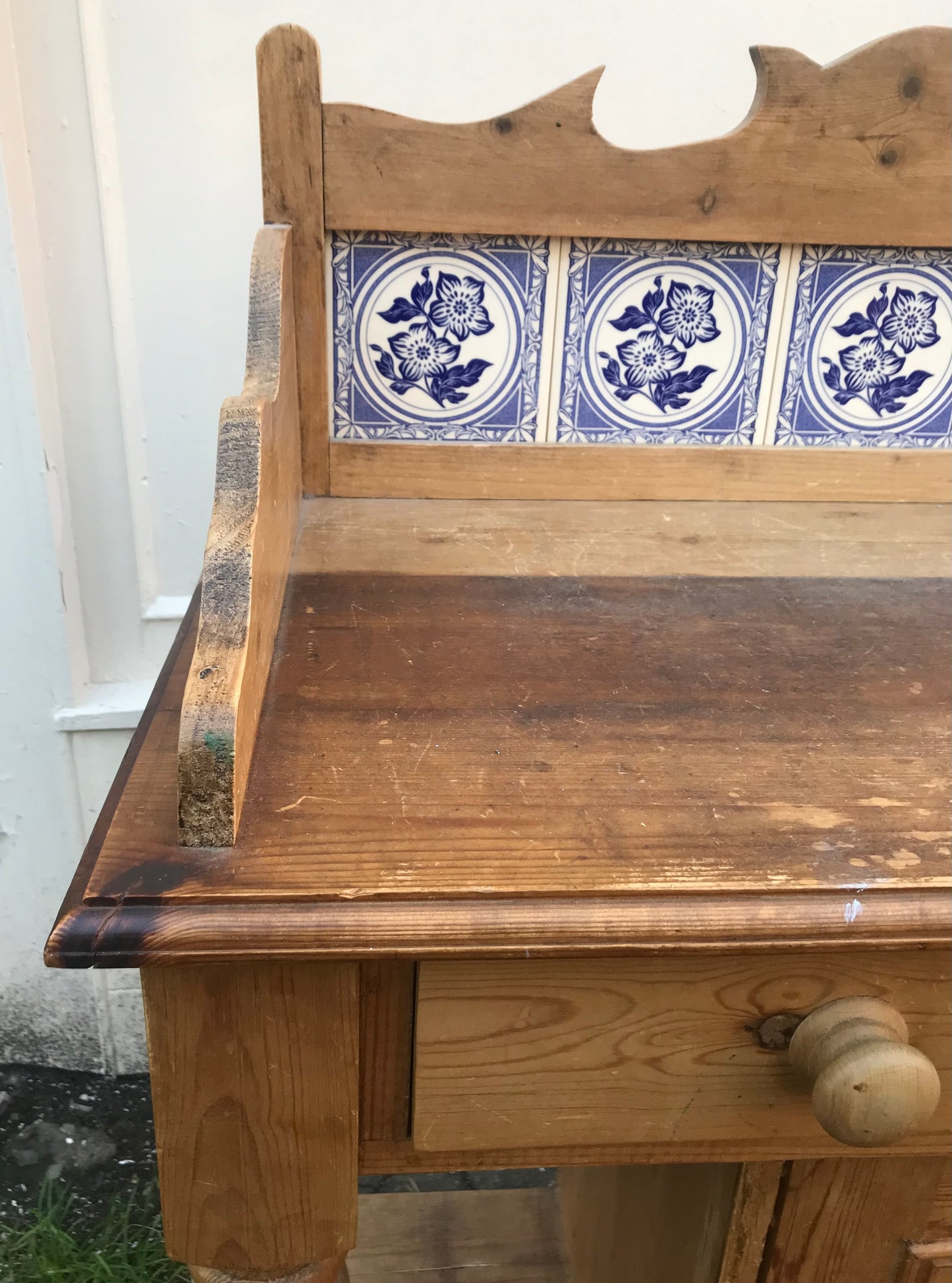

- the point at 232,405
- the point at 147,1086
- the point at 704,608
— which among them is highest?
the point at 232,405

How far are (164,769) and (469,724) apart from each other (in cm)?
15

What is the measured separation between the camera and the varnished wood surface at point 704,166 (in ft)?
2.46

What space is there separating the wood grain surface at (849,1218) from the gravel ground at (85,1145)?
0.62 metres

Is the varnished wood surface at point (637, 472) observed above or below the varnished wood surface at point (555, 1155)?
above

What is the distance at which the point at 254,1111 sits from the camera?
0.46m

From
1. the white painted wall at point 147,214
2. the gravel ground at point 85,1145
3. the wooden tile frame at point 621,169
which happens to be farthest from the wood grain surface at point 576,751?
the gravel ground at point 85,1145

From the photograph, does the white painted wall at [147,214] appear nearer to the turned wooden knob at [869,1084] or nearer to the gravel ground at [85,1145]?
the gravel ground at [85,1145]

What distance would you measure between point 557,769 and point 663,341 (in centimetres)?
49

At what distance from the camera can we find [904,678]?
0.59 m

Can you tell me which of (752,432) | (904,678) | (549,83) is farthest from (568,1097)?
(549,83)

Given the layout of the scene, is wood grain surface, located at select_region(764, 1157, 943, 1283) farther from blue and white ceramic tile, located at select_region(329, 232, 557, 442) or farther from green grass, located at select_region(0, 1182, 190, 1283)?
green grass, located at select_region(0, 1182, 190, 1283)

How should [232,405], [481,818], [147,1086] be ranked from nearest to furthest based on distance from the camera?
[481,818], [232,405], [147,1086]

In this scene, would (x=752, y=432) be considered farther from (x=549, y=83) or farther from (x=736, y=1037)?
(x=736, y=1037)

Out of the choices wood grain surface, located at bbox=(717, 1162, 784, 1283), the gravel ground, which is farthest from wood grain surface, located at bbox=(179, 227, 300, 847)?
the gravel ground
